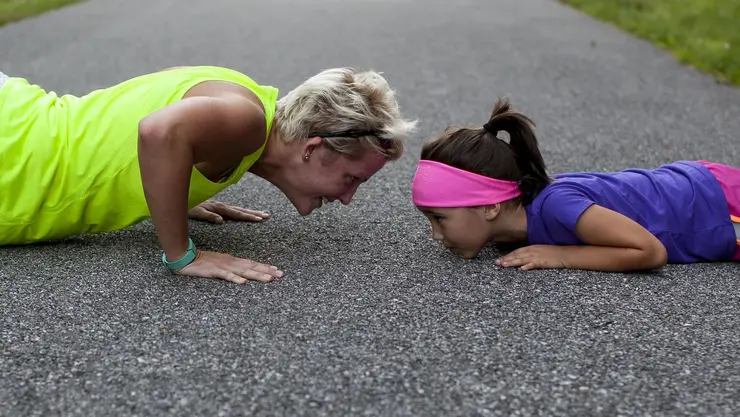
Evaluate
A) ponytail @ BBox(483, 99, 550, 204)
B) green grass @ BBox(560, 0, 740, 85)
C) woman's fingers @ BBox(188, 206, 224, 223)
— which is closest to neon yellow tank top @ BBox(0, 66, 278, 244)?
woman's fingers @ BBox(188, 206, 224, 223)

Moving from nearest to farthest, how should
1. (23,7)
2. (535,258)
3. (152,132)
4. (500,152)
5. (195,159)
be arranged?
(152,132)
(195,159)
(535,258)
(500,152)
(23,7)

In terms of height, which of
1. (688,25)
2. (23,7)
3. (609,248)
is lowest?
(23,7)

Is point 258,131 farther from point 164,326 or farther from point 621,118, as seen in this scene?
point 621,118

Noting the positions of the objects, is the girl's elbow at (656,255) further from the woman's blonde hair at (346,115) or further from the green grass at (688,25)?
the green grass at (688,25)

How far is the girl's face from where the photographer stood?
10.3ft

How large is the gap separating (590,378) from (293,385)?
0.73 m

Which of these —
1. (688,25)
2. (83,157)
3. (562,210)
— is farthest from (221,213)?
(688,25)

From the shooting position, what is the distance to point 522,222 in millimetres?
3219

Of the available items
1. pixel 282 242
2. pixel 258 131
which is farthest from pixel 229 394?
pixel 282 242

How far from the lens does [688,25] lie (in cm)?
1054

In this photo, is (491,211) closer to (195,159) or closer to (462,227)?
(462,227)

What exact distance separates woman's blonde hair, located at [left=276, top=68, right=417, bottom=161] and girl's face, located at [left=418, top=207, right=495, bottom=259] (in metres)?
0.30

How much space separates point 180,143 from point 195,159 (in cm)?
16

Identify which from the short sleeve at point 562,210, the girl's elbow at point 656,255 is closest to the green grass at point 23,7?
the short sleeve at point 562,210
